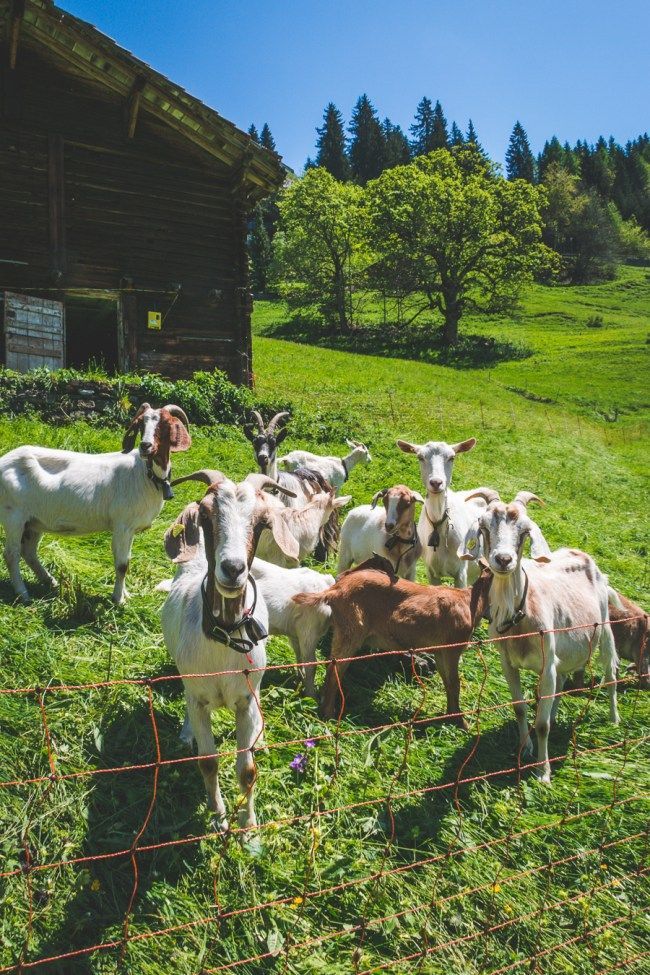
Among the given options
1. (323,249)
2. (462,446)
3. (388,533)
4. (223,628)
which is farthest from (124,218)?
(323,249)

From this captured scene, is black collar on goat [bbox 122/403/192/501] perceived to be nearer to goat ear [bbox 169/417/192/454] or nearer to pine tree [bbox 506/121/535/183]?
goat ear [bbox 169/417/192/454]

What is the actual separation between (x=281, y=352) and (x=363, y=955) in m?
33.4

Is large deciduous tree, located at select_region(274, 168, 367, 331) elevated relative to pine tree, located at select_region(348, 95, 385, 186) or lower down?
lower down

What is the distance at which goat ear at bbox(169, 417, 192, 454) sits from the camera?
6.33m

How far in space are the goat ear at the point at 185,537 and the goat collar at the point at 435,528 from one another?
3963mm

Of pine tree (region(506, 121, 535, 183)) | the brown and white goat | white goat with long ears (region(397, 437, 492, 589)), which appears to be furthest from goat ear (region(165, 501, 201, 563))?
pine tree (region(506, 121, 535, 183))

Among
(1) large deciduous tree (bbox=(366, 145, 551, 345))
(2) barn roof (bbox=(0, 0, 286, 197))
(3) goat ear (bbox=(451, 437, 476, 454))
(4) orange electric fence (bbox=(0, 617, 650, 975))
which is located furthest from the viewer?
(1) large deciduous tree (bbox=(366, 145, 551, 345))

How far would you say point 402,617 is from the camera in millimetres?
5598

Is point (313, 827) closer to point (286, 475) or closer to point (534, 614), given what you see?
point (534, 614)

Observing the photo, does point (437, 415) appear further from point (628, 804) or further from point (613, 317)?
point (613, 317)

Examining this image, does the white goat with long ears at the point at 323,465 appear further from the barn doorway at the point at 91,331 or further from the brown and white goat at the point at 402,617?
the barn doorway at the point at 91,331

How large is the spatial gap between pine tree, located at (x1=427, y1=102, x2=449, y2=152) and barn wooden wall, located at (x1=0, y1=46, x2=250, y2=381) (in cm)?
8867

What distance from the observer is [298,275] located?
5000cm

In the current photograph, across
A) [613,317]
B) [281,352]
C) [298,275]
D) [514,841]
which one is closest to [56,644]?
[514,841]
